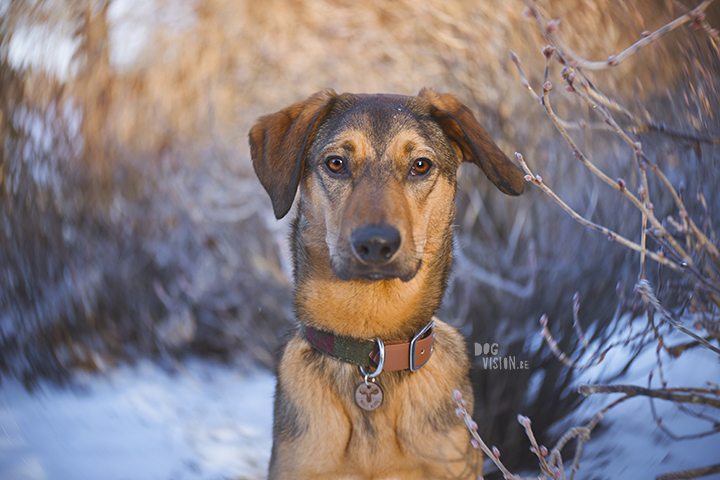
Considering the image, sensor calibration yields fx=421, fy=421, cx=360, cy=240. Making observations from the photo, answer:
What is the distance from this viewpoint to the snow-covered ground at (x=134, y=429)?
9.39 feet

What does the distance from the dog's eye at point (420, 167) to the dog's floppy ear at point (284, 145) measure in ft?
1.79

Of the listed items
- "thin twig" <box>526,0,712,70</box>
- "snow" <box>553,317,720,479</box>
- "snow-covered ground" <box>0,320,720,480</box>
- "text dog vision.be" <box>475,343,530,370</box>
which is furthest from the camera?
"text dog vision.be" <box>475,343,530,370</box>

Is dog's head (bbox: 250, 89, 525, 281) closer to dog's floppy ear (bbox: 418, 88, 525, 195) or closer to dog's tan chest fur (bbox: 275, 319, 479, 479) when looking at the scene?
dog's floppy ear (bbox: 418, 88, 525, 195)

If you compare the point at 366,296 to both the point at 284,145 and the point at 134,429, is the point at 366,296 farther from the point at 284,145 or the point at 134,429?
the point at 134,429

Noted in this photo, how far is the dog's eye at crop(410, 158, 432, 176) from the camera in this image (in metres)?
2.08

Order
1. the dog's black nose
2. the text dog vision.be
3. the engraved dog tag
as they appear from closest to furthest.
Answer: the dog's black nose → the engraved dog tag → the text dog vision.be

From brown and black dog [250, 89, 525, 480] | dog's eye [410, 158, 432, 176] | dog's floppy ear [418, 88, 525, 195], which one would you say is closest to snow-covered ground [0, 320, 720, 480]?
brown and black dog [250, 89, 525, 480]

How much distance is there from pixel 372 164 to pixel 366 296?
2.07 ft

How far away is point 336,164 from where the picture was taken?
2.07m

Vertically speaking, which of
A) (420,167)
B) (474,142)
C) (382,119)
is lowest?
(420,167)

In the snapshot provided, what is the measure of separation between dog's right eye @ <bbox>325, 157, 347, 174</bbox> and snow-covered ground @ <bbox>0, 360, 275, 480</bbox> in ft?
7.15

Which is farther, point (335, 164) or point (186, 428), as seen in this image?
point (186, 428)

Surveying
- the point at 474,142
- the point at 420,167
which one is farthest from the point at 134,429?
the point at 474,142

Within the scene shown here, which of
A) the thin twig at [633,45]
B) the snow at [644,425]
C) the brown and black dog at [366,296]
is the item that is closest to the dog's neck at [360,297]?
the brown and black dog at [366,296]
